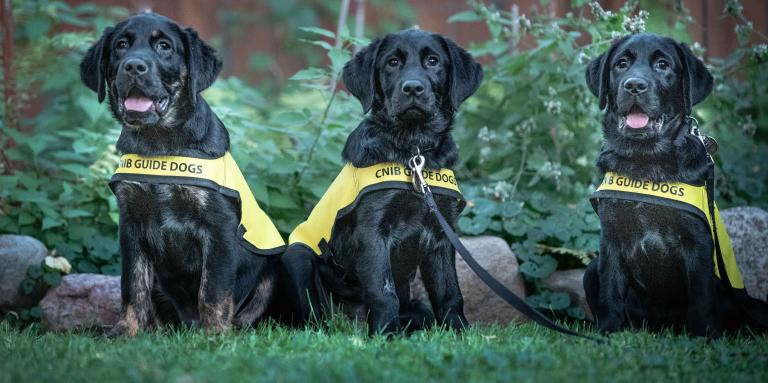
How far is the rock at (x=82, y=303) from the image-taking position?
5875mm

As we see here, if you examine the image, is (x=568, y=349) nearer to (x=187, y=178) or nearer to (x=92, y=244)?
(x=187, y=178)

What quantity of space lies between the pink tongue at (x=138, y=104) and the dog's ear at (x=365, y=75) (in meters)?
1.14

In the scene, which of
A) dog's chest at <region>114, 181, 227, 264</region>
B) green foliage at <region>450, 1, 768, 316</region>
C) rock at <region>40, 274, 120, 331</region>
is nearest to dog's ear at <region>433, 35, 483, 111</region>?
dog's chest at <region>114, 181, 227, 264</region>

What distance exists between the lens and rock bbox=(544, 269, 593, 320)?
245 inches

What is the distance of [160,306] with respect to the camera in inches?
205

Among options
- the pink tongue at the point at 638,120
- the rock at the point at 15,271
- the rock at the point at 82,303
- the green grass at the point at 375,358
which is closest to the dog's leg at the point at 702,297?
the green grass at the point at 375,358

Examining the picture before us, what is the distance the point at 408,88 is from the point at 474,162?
298 centimetres

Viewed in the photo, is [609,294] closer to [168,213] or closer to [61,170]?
[168,213]

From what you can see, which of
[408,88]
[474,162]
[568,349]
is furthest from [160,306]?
[474,162]

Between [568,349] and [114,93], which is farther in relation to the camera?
[114,93]

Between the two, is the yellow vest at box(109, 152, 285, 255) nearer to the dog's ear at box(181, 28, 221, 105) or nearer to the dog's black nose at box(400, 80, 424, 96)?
the dog's ear at box(181, 28, 221, 105)

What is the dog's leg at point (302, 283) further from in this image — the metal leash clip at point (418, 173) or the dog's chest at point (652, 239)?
the dog's chest at point (652, 239)

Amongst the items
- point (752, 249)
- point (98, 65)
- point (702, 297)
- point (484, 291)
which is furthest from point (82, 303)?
point (752, 249)

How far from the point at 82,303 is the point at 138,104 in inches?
70.7
